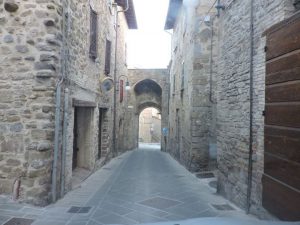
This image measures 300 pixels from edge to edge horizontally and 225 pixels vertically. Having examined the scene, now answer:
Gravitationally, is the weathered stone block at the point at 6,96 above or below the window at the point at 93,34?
below

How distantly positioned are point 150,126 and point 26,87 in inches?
1313

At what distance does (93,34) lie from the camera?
938 cm

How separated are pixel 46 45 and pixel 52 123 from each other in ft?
4.21

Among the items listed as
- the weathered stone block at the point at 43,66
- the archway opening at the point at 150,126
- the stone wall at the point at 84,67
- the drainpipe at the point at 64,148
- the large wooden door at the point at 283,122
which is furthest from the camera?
the archway opening at the point at 150,126

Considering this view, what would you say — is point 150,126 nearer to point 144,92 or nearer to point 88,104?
point 144,92

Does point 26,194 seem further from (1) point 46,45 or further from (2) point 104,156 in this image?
(2) point 104,156

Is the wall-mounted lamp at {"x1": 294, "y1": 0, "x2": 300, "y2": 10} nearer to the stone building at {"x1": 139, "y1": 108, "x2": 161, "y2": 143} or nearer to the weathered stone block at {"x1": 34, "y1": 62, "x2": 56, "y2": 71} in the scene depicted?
the weathered stone block at {"x1": 34, "y1": 62, "x2": 56, "y2": 71}

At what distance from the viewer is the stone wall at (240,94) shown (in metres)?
5.11

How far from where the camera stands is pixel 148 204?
6.13 m

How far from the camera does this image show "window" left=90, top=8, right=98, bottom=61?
29.6ft

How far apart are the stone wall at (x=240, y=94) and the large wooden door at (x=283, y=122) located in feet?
1.17

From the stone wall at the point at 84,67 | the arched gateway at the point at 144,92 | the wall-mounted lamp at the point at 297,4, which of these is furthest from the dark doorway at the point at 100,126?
the arched gateway at the point at 144,92

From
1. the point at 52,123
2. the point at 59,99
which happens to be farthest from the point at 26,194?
the point at 59,99

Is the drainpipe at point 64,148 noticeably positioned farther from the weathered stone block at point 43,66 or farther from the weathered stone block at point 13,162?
the weathered stone block at point 13,162
